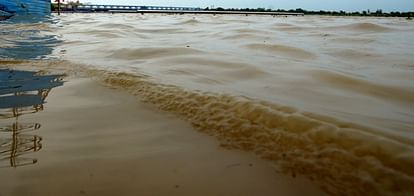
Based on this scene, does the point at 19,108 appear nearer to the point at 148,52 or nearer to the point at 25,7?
→ the point at 148,52

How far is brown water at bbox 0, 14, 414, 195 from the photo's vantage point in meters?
1.65

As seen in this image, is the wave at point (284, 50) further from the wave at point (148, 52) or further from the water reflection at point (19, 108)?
the water reflection at point (19, 108)

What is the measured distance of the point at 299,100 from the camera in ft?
8.57

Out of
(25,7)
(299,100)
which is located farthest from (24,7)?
(299,100)

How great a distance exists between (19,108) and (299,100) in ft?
7.03

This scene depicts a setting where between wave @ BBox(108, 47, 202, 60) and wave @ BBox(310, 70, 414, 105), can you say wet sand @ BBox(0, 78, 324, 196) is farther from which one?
wave @ BBox(108, 47, 202, 60)

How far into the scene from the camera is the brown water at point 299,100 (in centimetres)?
165

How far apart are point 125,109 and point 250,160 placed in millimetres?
1206

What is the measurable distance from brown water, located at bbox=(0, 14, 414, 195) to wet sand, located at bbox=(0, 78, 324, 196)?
14 centimetres

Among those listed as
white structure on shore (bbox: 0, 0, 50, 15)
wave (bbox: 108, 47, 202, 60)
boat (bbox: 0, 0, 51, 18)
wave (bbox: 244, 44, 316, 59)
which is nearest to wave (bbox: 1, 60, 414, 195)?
wave (bbox: 108, 47, 202, 60)

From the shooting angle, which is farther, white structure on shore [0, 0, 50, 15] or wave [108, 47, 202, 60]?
white structure on shore [0, 0, 50, 15]

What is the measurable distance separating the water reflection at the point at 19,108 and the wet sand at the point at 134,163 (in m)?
0.06

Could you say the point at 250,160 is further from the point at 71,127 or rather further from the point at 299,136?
the point at 71,127

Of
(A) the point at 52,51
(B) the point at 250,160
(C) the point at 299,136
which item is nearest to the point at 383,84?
(C) the point at 299,136
